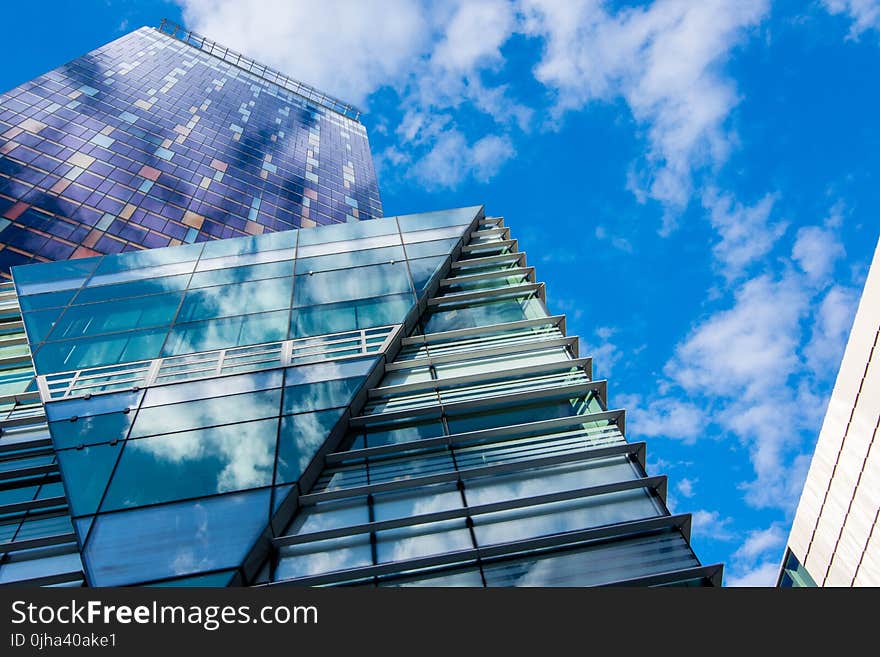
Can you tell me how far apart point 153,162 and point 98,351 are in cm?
4445

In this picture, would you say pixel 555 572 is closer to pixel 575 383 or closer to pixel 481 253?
pixel 575 383

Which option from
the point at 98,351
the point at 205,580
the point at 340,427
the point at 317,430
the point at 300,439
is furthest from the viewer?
the point at 98,351

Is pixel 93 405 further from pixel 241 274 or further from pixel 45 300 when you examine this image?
pixel 45 300

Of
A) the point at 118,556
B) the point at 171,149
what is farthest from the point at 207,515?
the point at 171,149

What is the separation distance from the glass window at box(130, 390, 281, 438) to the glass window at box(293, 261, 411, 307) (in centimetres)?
461

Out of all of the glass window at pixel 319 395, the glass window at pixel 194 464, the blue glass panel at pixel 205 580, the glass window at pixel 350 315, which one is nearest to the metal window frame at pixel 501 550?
the blue glass panel at pixel 205 580

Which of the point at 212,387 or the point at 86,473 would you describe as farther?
the point at 212,387

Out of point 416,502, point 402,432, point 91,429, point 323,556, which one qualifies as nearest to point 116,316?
point 91,429

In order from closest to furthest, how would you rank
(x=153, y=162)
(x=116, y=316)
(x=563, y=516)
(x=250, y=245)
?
(x=563, y=516), (x=116, y=316), (x=250, y=245), (x=153, y=162)

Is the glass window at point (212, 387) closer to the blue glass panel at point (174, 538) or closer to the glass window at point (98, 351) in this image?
the glass window at point (98, 351)

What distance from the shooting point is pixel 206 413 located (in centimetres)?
1294

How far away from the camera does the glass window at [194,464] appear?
35.6 feet

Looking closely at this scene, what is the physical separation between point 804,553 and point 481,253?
16436mm

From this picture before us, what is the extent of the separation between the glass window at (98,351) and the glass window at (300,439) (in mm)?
5616
